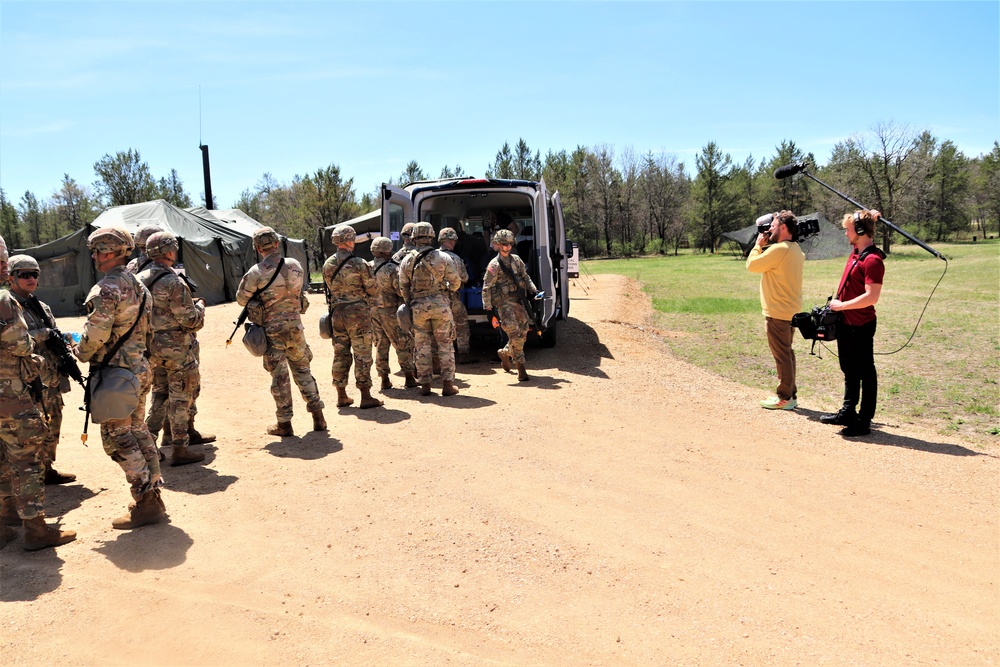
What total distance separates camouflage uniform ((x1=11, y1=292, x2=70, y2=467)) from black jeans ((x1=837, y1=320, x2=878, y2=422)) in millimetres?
6100

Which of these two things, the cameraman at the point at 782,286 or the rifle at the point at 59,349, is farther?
the cameraman at the point at 782,286

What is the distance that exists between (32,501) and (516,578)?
9.12 feet

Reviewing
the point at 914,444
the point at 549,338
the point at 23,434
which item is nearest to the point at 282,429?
the point at 23,434

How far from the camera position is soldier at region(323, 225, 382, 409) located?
655cm

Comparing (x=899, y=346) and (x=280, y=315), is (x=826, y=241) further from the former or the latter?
(x=280, y=315)

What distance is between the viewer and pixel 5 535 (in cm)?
387

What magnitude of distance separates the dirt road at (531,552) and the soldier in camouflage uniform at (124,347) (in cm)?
22

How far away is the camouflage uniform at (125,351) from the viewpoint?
380 centimetres

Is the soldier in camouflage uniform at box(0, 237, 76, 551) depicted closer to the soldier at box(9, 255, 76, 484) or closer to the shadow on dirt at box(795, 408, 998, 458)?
the soldier at box(9, 255, 76, 484)

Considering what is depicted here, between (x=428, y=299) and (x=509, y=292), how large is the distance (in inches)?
50.6

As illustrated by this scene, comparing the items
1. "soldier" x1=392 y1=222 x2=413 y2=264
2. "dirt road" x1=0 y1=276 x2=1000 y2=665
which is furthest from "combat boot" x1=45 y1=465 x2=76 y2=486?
"soldier" x1=392 y1=222 x2=413 y2=264

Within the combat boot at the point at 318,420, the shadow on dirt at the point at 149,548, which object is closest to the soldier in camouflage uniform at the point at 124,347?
the shadow on dirt at the point at 149,548

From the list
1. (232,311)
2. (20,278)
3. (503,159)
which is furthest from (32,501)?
(503,159)

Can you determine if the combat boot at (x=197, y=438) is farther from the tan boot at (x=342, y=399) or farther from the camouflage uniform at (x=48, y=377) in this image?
the tan boot at (x=342, y=399)
